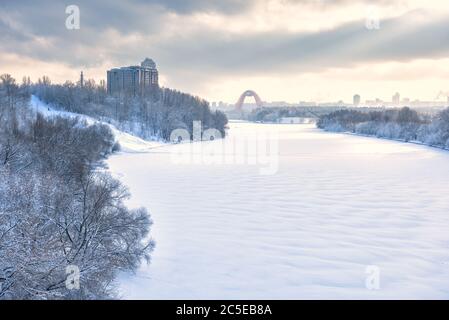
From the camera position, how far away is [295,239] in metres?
10.2

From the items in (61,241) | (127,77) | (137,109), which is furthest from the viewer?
(127,77)

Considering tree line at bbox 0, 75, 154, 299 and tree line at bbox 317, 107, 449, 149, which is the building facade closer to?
tree line at bbox 317, 107, 449, 149

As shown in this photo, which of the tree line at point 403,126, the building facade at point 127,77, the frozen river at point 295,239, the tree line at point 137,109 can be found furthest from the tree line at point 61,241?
the building facade at point 127,77

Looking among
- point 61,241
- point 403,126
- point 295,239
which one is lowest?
point 295,239

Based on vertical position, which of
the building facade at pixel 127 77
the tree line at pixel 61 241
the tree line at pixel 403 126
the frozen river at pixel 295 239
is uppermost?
the building facade at pixel 127 77

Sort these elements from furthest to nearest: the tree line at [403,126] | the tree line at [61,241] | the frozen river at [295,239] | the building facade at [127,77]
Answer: the building facade at [127,77] < the tree line at [403,126] < the frozen river at [295,239] < the tree line at [61,241]

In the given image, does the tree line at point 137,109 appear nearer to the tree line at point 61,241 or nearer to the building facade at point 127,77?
the building facade at point 127,77

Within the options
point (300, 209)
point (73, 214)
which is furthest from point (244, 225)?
point (73, 214)

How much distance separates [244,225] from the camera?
11711 millimetres

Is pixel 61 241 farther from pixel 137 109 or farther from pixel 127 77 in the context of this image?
pixel 127 77

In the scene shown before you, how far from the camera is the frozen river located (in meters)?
7.18

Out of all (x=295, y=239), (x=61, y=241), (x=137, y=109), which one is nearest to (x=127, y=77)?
(x=137, y=109)

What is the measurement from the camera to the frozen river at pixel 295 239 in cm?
718

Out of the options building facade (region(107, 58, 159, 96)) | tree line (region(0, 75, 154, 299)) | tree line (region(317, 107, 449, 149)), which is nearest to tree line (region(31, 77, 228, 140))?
building facade (region(107, 58, 159, 96))
